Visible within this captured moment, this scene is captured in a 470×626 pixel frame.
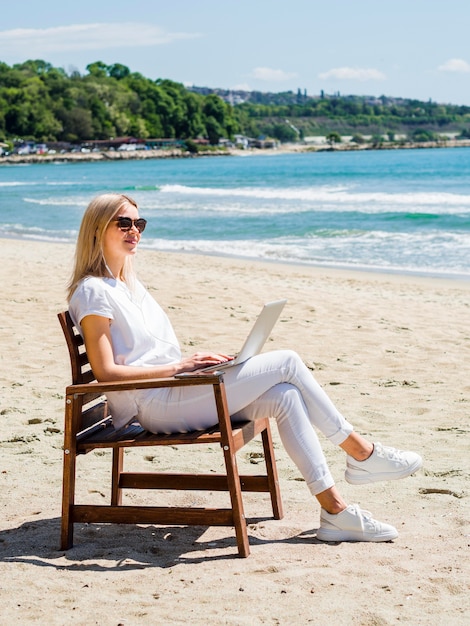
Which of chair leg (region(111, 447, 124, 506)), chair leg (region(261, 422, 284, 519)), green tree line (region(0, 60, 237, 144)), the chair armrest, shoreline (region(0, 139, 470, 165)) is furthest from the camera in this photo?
green tree line (region(0, 60, 237, 144))

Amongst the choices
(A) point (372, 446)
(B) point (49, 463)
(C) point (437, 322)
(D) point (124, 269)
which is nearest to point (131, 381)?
(D) point (124, 269)

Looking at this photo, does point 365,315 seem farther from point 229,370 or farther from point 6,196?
point 6,196

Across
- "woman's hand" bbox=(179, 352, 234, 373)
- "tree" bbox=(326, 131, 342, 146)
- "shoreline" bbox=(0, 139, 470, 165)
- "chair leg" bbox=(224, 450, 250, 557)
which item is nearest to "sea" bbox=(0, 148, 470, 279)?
"woman's hand" bbox=(179, 352, 234, 373)

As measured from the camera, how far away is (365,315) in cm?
873

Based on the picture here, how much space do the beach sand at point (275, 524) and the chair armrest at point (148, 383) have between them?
1.93 ft

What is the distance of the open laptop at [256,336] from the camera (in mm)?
3289

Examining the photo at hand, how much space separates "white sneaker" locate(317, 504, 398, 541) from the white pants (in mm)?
122

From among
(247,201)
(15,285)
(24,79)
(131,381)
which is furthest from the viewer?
(24,79)

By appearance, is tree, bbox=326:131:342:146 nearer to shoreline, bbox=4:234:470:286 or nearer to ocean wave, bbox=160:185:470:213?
ocean wave, bbox=160:185:470:213

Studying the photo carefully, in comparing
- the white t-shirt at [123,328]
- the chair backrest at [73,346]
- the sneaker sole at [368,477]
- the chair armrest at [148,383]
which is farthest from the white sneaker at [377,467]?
the chair backrest at [73,346]

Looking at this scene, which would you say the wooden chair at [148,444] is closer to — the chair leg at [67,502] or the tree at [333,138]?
the chair leg at [67,502]

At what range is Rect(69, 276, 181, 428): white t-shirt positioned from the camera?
11.2ft

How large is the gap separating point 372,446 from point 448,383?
2586mm

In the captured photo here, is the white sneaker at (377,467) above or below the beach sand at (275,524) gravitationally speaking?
above
